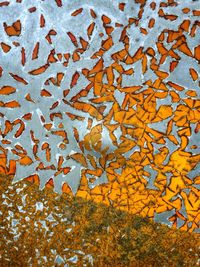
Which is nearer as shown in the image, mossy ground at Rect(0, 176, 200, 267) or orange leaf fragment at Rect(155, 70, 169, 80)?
mossy ground at Rect(0, 176, 200, 267)

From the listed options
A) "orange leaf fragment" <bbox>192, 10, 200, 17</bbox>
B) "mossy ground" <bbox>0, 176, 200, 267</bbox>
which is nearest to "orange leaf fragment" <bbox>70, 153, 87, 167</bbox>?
"mossy ground" <bbox>0, 176, 200, 267</bbox>

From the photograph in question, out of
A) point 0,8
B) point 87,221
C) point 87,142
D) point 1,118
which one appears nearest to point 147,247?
point 87,221

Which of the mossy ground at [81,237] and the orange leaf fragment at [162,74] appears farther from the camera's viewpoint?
the orange leaf fragment at [162,74]

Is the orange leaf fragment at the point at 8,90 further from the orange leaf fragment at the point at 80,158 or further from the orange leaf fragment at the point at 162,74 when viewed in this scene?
the orange leaf fragment at the point at 162,74

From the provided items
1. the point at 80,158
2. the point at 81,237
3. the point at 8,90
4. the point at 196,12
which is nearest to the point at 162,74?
the point at 196,12

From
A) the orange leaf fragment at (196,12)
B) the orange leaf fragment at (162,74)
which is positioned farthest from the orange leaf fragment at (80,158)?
the orange leaf fragment at (196,12)

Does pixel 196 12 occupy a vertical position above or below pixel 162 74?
above

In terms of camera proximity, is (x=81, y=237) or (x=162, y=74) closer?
(x=81, y=237)

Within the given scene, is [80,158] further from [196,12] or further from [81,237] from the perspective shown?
[196,12]

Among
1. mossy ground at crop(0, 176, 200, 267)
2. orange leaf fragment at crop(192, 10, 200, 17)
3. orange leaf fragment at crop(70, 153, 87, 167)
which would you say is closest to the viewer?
mossy ground at crop(0, 176, 200, 267)

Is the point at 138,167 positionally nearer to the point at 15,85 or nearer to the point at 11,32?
the point at 15,85

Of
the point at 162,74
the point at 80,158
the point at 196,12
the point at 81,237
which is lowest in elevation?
the point at 81,237

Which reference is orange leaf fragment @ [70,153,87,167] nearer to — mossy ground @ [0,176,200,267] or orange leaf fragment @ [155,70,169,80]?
mossy ground @ [0,176,200,267]

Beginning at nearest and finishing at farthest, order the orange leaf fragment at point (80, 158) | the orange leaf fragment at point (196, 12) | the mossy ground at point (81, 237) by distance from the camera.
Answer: the mossy ground at point (81, 237), the orange leaf fragment at point (196, 12), the orange leaf fragment at point (80, 158)
